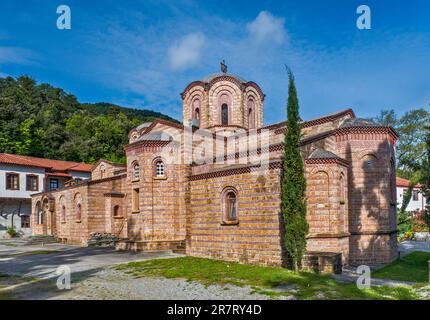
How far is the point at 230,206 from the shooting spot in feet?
57.5

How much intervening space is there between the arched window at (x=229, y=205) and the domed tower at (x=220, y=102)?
33.0 feet

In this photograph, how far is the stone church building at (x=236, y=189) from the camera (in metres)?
16.2

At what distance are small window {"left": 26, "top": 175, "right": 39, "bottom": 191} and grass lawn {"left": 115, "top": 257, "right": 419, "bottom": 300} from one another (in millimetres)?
24667

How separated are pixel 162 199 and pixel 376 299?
14.2 meters

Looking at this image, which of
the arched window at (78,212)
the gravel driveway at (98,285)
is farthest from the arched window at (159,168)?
the arched window at (78,212)

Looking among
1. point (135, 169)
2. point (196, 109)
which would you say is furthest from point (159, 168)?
point (196, 109)

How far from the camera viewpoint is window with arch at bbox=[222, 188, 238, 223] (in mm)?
17337

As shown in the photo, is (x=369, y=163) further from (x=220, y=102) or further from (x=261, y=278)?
(x=220, y=102)

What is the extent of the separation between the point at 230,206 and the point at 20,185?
26795mm

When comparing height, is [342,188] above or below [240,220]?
above

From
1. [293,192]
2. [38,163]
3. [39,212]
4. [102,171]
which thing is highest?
[38,163]

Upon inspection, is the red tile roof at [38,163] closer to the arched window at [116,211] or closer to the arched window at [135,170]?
the arched window at [116,211]

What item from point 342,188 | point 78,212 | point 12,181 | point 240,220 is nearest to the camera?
point 240,220

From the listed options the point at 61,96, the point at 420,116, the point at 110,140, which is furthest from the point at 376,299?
the point at 61,96
